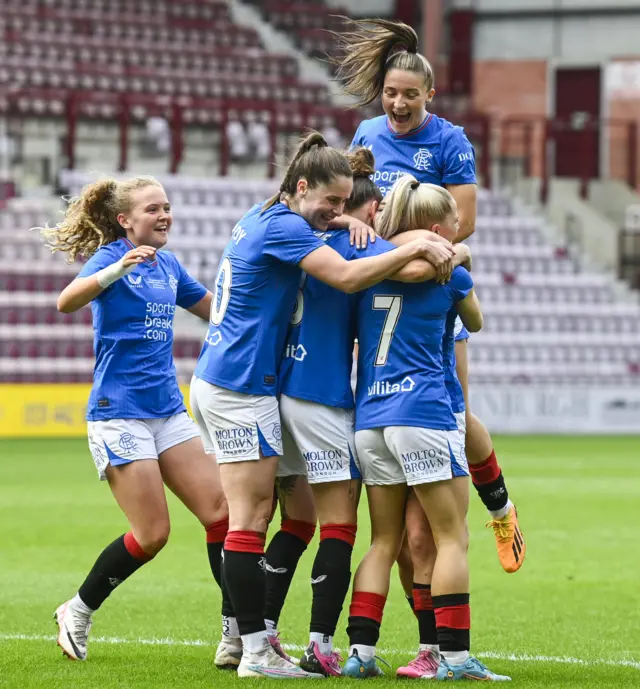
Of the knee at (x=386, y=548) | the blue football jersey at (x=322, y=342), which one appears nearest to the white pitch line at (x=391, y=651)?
the knee at (x=386, y=548)

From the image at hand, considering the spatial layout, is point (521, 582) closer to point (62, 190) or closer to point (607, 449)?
point (607, 449)

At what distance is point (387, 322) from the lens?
532 centimetres

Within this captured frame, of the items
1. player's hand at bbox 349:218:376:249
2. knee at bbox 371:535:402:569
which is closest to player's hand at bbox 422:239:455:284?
player's hand at bbox 349:218:376:249

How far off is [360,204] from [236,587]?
1553mm

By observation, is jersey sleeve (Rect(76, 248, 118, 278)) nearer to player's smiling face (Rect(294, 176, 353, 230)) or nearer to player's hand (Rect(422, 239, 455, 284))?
player's smiling face (Rect(294, 176, 353, 230))

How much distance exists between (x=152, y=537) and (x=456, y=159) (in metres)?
2.12

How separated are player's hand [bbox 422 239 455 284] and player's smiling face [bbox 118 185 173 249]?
1.26 metres

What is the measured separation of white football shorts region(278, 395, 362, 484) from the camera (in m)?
5.33

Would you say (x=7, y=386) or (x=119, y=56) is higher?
(x=119, y=56)

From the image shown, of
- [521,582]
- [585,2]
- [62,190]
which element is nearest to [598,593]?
[521,582]

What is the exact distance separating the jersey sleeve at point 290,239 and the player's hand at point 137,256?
53 cm

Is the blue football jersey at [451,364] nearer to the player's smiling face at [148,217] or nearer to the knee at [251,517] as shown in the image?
the knee at [251,517]

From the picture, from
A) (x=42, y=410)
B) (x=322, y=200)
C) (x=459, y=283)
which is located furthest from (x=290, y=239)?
(x=42, y=410)

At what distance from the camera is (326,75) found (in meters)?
29.3
